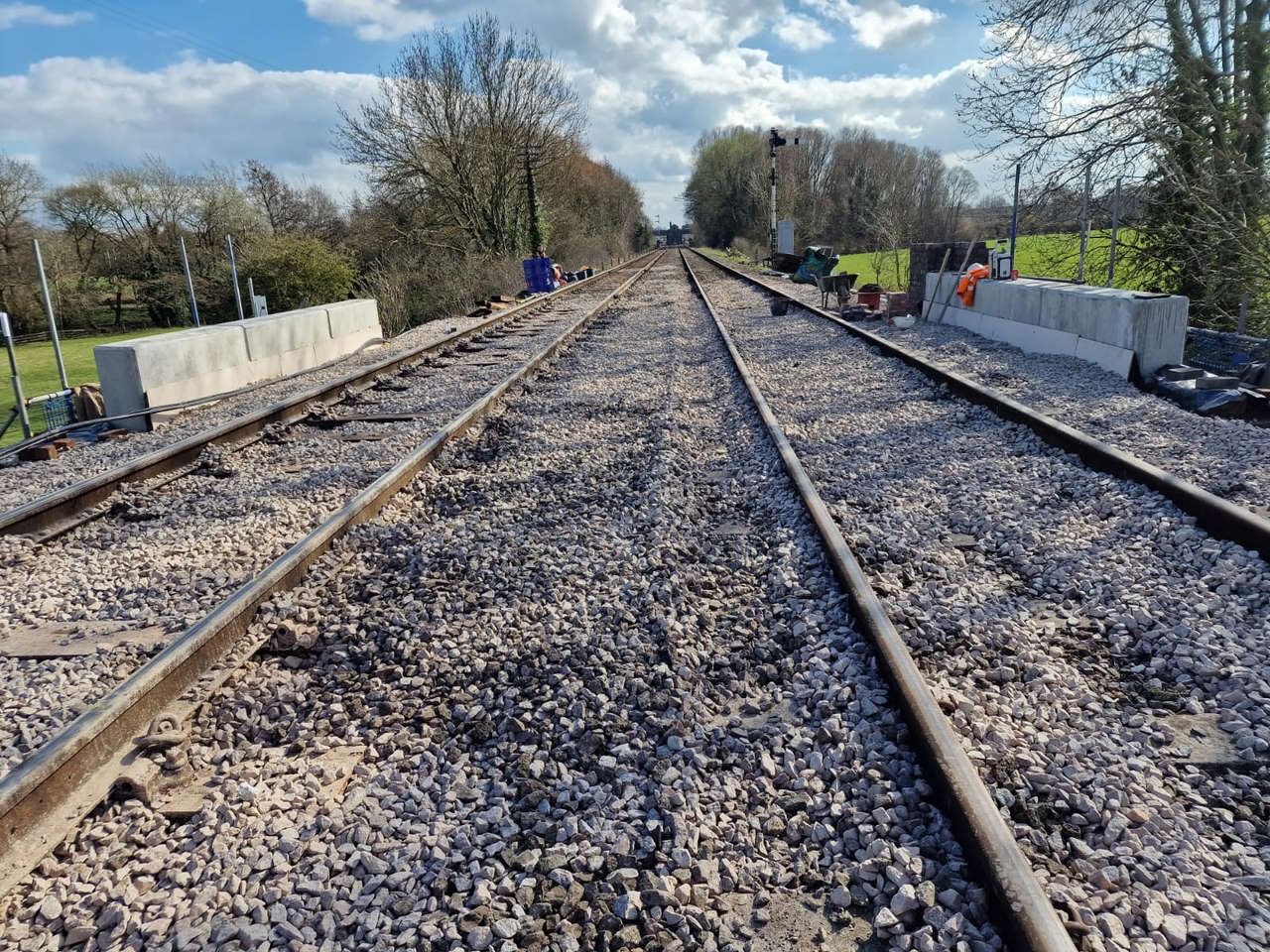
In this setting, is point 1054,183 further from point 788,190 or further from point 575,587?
point 788,190

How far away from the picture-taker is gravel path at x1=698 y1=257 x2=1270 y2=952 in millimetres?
2121

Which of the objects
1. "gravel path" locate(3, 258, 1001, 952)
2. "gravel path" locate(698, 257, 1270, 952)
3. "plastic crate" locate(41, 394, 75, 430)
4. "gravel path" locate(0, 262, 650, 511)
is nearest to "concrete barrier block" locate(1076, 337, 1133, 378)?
"gravel path" locate(698, 257, 1270, 952)

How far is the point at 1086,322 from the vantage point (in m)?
9.57

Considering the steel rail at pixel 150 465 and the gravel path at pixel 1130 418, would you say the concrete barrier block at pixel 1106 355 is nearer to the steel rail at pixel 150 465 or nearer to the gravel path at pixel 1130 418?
the gravel path at pixel 1130 418

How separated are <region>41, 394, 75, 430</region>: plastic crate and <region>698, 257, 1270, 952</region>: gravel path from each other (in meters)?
8.36

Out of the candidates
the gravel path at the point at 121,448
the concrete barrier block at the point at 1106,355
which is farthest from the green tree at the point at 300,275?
the concrete barrier block at the point at 1106,355

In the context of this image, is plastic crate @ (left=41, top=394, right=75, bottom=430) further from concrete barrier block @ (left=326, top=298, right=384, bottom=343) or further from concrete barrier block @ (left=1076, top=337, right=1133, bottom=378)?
concrete barrier block @ (left=1076, top=337, right=1133, bottom=378)

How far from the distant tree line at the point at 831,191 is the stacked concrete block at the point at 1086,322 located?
73.9 feet

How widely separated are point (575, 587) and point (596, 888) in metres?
1.94

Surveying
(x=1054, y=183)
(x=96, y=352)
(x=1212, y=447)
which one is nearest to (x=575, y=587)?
(x=1212, y=447)

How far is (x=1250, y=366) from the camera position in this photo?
8.92 meters

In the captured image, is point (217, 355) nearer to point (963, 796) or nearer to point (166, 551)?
point (166, 551)

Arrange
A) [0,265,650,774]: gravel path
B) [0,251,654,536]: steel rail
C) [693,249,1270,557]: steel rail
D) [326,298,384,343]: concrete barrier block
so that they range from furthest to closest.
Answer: [326,298,384,343]: concrete barrier block < [0,251,654,536]: steel rail < [693,249,1270,557]: steel rail < [0,265,650,774]: gravel path

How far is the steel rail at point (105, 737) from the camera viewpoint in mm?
2301
